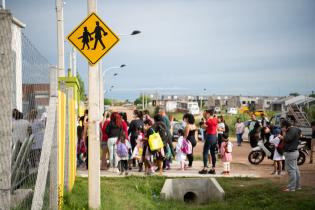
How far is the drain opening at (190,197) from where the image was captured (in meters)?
12.8

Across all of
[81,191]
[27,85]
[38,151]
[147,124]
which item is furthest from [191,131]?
[27,85]

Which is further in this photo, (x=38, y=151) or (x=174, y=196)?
(x=174, y=196)

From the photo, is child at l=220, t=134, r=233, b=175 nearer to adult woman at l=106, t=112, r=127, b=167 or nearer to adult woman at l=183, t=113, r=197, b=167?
adult woman at l=183, t=113, r=197, b=167

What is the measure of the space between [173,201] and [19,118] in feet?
25.0

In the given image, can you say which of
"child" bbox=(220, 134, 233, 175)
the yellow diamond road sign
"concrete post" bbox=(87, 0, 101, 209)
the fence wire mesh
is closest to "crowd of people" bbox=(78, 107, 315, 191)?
"child" bbox=(220, 134, 233, 175)

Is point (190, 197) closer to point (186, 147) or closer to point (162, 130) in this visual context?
point (162, 130)

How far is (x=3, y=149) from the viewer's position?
3791 mm

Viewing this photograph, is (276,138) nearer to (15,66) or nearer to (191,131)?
(191,131)

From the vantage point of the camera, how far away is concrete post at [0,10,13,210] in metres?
3.80

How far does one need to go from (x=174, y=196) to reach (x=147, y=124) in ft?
8.45

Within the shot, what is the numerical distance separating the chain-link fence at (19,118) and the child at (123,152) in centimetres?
853

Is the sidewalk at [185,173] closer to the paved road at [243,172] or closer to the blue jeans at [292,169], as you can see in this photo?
the paved road at [243,172]

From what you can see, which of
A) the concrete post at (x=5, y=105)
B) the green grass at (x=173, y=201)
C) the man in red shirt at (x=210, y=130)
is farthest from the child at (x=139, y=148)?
the concrete post at (x=5, y=105)

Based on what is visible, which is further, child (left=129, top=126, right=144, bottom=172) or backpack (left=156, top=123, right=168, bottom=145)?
child (left=129, top=126, right=144, bottom=172)
